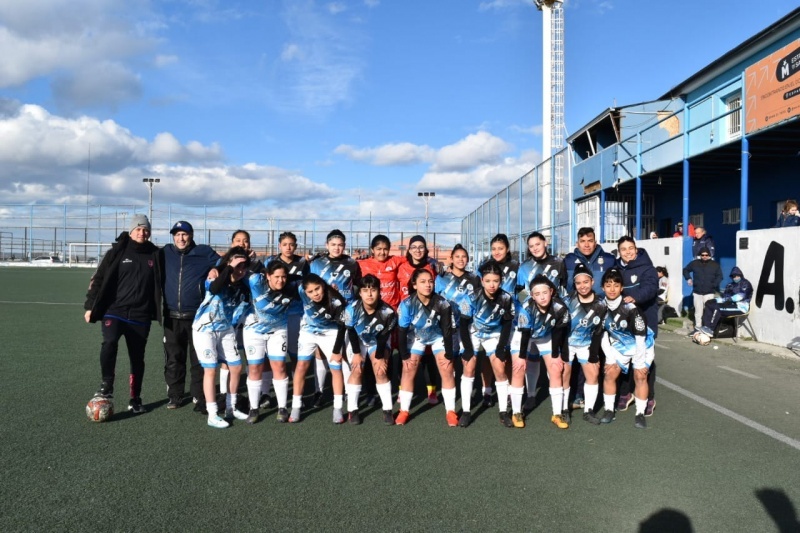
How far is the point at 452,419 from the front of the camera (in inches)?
208

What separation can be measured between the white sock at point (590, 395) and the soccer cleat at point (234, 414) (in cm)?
317

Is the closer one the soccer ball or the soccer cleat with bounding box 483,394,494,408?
the soccer ball

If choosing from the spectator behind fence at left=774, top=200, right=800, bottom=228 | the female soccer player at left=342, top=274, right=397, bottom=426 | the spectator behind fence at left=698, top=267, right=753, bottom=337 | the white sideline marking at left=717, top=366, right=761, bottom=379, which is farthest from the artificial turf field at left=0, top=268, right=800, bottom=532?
the spectator behind fence at left=774, top=200, right=800, bottom=228

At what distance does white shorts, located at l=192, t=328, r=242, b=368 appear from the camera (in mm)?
5273

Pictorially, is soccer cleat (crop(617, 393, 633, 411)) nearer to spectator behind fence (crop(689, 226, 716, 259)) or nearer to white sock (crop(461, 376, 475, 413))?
white sock (crop(461, 376, 475, 413))

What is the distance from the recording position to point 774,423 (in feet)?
17.1

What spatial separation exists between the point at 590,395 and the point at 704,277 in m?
6.74

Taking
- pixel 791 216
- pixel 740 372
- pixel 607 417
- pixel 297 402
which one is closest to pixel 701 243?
pixel 791 216

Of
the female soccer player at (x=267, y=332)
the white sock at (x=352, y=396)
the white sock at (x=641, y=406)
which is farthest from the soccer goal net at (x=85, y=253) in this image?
the white sock at (x=641, y=406)

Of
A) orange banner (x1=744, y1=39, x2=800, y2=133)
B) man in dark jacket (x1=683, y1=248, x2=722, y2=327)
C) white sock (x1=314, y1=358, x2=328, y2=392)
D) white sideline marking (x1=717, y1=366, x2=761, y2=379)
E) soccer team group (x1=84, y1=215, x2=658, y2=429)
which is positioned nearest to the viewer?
soccer team group (x1=84, y1=215, x2=658, y2=429)

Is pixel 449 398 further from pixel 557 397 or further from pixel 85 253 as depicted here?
pixel 85 253

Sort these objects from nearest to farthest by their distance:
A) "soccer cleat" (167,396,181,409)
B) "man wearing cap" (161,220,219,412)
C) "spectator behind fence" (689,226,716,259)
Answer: "man wearing cap" (161,220,219,412) < "soccer cleat" (167,396,181,409) < "spectator behind fence" (689,226,716,259)

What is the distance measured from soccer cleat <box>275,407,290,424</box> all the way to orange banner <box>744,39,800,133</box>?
31.7ft

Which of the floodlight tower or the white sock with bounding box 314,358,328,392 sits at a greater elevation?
the floodlight tower
